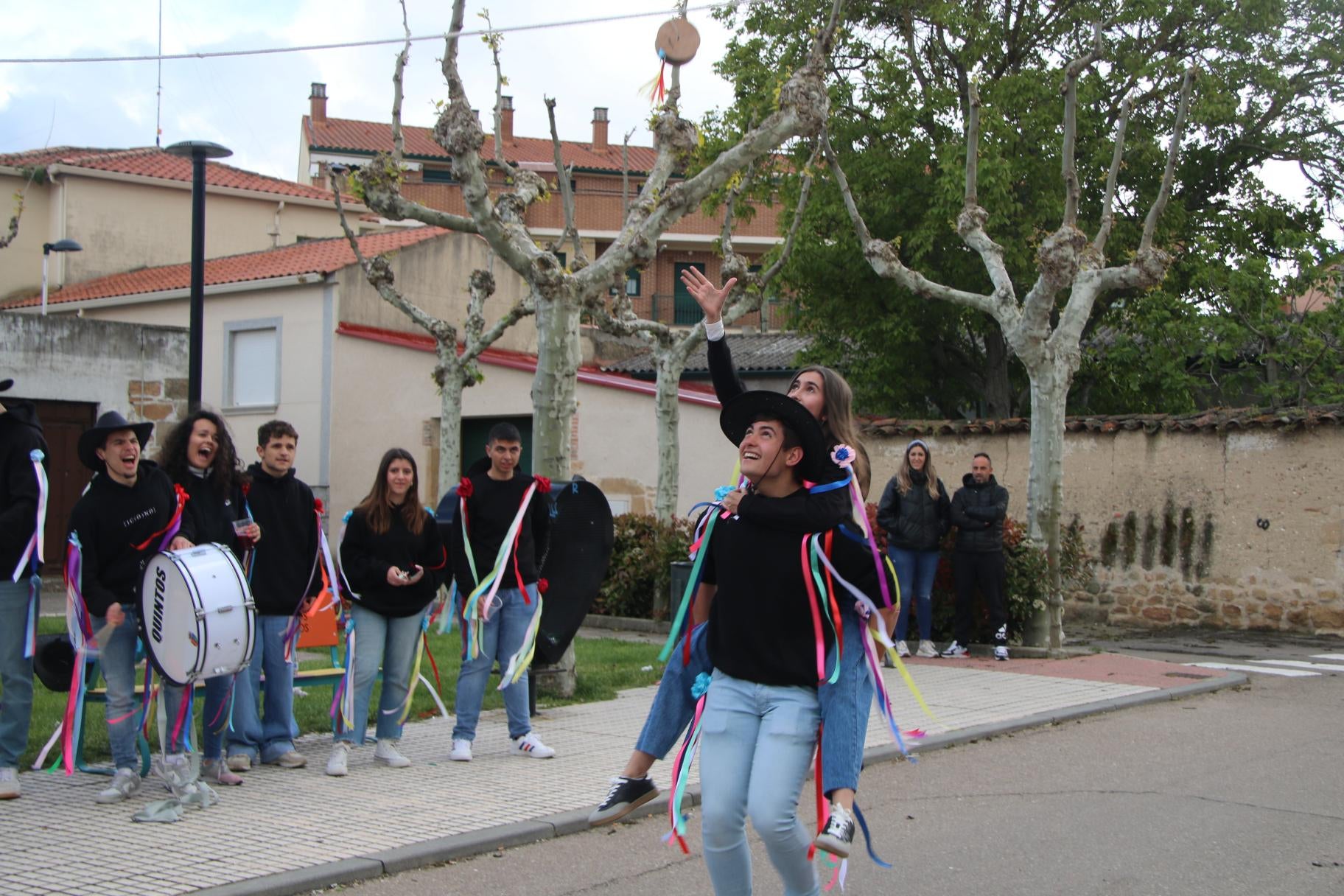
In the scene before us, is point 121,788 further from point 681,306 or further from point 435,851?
point 681,306

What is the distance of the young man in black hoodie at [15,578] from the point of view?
6648 millimetres

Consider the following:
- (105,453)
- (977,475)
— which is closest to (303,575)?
(105,453)

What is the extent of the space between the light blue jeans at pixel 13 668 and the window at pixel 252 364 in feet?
70.2

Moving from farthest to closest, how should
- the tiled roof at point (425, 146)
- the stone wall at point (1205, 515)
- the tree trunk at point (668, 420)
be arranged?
the tiled roof at point (425, 146)
the tree trunk at point (668, 420)
the stone wall at point (1205, 515)

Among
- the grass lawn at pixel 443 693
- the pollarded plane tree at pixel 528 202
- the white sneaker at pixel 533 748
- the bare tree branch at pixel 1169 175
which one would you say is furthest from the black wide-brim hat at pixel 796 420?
the bare tree branch at pixel 1169 175

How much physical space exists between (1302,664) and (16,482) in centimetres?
1143

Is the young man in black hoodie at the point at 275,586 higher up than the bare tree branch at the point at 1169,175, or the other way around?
the bare tree branch at the point at 1169,175

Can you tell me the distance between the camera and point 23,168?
102ft

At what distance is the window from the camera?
27.7m

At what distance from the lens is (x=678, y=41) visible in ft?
37.2

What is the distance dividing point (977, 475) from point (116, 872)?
29.3 feet

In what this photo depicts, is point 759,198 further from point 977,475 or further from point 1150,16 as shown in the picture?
point 977,475

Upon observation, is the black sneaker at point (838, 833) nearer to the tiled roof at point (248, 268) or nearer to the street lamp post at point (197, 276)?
the street lamp post at point (197, 276)

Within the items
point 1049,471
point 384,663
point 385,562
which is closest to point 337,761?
point 384,663
